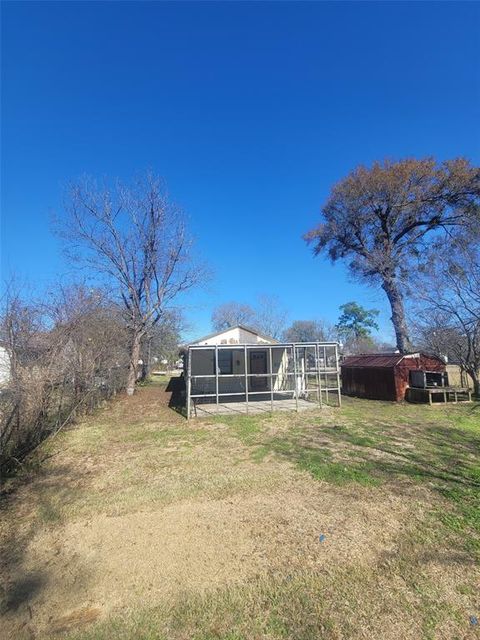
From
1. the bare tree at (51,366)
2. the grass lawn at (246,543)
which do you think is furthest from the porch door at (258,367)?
the grass lawn at (246,543)

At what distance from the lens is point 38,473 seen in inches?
240

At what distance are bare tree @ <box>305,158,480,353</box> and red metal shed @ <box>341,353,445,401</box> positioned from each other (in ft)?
14.7

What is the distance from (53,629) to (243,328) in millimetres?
15281

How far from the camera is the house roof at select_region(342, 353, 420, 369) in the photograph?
1552 cm

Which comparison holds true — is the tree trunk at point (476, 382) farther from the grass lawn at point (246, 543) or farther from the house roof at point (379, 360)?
the grass lawn at point (246, 543)

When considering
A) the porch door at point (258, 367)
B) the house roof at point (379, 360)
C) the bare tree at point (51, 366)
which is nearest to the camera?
the bare tree at point (51, 366)

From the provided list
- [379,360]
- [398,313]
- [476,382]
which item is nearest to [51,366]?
[379,360]

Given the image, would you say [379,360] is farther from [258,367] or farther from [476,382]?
[258,367]

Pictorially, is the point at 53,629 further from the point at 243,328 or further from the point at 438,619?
the point at 243,328

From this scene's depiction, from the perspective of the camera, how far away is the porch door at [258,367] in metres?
18.3

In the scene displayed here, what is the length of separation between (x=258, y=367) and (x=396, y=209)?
44.1 ft

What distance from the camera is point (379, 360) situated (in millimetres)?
16938

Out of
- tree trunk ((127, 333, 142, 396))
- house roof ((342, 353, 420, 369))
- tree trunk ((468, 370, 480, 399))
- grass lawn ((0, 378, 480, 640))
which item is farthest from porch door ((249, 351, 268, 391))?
grass lawn ((0, 378, 480, 640))

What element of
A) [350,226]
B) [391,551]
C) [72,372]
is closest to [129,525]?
[391,551]
